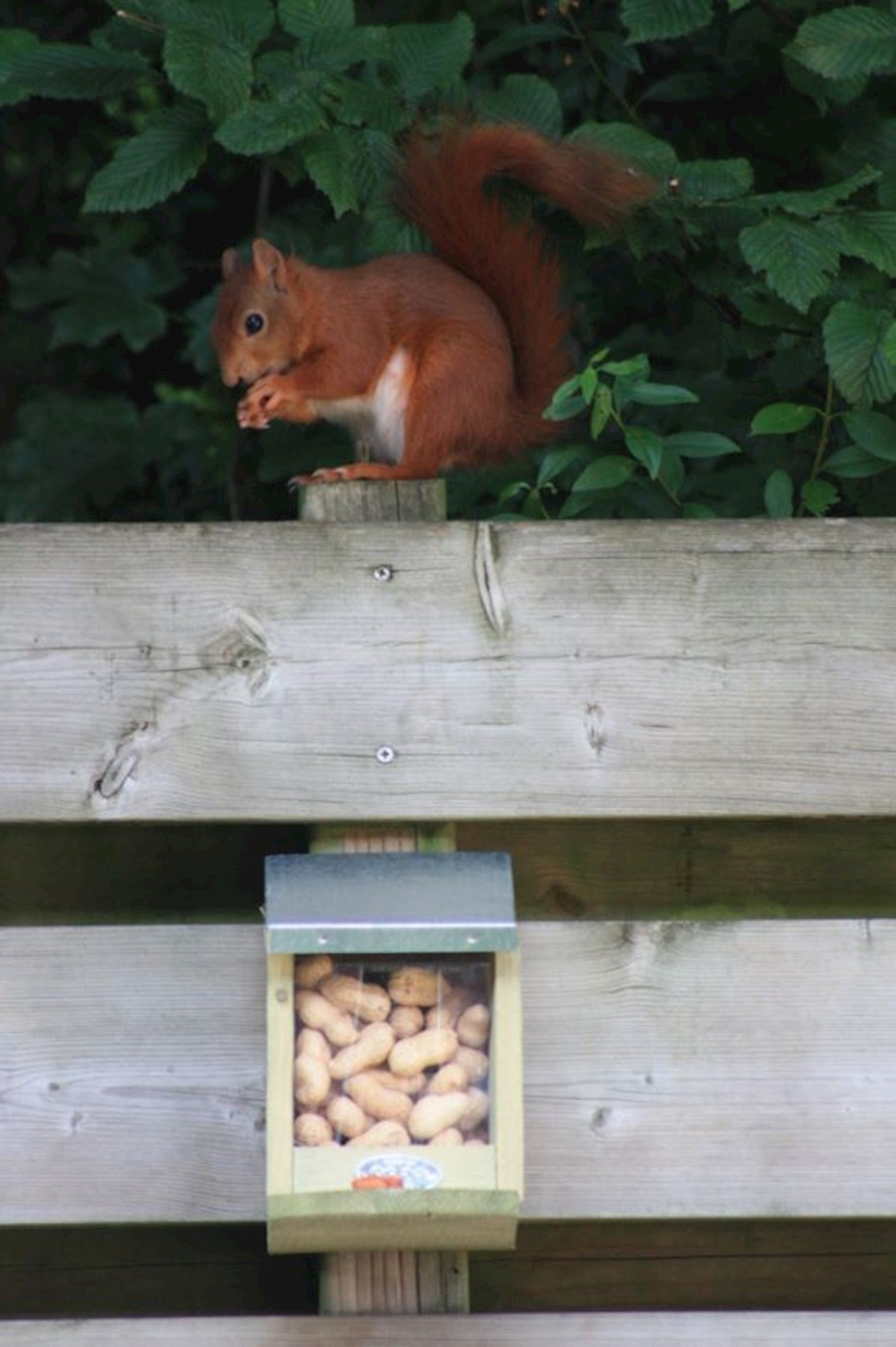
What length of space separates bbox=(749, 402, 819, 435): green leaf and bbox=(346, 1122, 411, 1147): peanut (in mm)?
831

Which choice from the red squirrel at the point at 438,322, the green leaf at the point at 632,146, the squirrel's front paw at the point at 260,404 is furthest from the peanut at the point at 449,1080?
the green leaf at the point at 632,146

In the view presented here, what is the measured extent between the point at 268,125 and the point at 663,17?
1.35ft

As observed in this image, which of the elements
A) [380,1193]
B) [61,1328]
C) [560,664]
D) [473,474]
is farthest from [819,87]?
[61,1328]

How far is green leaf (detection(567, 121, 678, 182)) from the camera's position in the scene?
2109 millimetres

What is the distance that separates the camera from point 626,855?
200 cm

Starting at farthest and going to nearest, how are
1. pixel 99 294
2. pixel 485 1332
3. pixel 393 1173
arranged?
1. pixel 99 294
2. pixel 485 1332
3. pixel 393 1173

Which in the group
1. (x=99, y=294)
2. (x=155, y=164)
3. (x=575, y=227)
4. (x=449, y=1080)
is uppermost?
(x=155, y=164)

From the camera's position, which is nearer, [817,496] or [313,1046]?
[313,1046]

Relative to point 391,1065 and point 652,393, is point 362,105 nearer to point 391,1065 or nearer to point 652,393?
point 652,393

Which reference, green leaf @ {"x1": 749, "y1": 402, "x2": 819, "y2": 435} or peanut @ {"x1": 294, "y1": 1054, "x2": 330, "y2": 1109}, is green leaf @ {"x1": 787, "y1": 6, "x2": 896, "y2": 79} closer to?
green leaf @ {"x1": 749, "y1": 402, "x2": 819, "y2": 435}

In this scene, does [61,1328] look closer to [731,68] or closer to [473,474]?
[473,474]

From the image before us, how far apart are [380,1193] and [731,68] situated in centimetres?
155

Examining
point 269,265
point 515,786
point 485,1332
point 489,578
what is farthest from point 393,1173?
point 269,265

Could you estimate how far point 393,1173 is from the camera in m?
1.57
